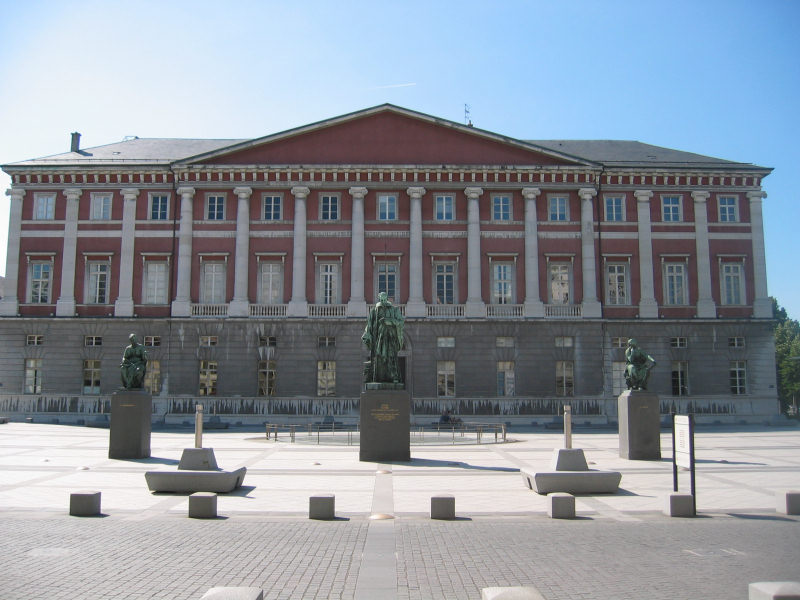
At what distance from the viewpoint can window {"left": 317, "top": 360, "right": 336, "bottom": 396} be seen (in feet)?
153

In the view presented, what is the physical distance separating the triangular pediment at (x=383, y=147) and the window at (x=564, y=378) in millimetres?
13674

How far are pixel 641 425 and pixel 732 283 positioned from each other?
29003 millimetres

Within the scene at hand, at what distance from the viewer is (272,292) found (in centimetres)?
4844

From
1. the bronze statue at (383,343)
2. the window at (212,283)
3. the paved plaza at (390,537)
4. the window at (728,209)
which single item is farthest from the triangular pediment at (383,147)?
the paved plaza at (390,537)

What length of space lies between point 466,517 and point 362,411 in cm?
991

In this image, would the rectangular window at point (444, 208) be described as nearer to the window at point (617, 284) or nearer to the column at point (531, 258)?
the column at point (531, 258)

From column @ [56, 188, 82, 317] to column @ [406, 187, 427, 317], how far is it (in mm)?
22956

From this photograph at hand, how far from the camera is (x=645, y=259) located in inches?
1939

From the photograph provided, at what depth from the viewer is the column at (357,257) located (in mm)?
47156

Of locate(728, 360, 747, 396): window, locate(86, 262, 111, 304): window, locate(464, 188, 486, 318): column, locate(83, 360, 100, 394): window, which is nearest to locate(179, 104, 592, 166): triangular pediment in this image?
locate(464, 188, 486, 318): column

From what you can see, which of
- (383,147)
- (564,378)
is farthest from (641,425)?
(383,147)

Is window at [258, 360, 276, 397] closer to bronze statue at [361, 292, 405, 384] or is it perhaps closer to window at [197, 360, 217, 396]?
window at [197, 360, 217, 396]

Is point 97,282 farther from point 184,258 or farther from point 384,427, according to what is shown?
point 384,427

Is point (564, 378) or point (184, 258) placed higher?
point (184, 258)
